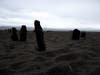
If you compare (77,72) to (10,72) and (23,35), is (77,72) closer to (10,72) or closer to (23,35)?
(10,72)

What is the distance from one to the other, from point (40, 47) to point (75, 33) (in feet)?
25.3

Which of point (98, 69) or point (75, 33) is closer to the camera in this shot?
point (98, 69)

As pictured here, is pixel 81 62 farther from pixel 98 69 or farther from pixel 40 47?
pixel 40 47

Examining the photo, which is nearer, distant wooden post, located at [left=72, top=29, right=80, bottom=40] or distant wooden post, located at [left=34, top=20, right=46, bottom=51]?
distant wooden post, located at [left=34, top=20, right=46, bottom=51]

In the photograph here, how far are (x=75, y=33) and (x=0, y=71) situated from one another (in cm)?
1068

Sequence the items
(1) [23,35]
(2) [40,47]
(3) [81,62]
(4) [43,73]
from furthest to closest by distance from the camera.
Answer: (1) [23,35]
(2) [40,47]
(3) [81,62]
(4) [43,73]

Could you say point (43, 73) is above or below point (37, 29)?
below

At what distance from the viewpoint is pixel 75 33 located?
12.8 metres

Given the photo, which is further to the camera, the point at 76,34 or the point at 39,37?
the point at 76,34

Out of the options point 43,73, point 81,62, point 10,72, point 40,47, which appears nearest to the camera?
point 43,73

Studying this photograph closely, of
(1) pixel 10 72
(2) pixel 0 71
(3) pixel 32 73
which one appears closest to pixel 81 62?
(3) pixel 32 73

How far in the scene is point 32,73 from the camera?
2.65 metres

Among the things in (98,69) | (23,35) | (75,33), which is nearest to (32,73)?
(98,69)

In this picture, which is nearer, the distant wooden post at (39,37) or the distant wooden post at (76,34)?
the distant wooden post at (39,37)
